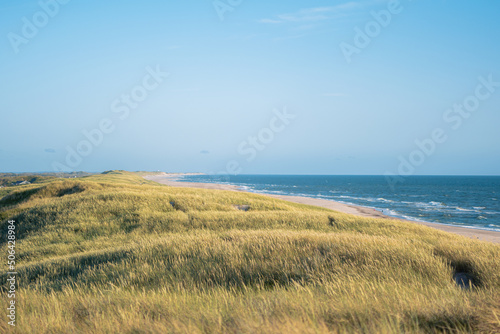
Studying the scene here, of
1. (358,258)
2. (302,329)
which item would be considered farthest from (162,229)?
(302,329)

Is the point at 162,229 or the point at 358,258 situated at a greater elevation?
the point at 358,258

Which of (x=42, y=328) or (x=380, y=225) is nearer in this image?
(x=42, y=328)

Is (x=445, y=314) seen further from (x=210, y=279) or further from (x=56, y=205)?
(x=56, y=205)

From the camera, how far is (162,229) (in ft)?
52.3

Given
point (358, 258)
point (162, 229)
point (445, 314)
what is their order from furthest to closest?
point (162, 229)
point (358, 258)
point (445, 314)

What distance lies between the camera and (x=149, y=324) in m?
3.55

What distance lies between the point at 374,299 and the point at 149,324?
3006mm

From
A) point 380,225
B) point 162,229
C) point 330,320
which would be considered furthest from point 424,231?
point 330,320

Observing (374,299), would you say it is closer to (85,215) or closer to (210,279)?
(210,279)

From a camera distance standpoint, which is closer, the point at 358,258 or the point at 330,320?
the point at 330,320

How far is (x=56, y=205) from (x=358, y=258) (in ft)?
68.9

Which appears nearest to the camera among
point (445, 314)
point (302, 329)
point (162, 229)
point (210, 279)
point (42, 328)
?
point (302, 329)

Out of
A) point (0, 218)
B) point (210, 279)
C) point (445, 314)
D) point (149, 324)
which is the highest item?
point (445, 314)

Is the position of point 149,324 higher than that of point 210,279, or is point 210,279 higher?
point 149,324
